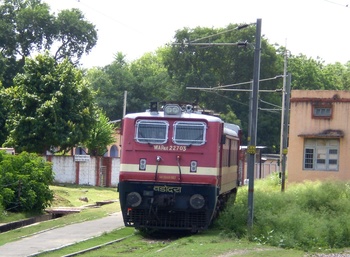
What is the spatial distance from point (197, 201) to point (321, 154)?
2410 centimetres

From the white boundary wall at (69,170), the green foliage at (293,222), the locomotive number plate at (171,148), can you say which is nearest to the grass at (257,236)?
the green foliage at (293,222)

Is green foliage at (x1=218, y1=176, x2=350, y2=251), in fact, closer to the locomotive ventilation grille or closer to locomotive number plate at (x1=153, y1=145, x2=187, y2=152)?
the locomotive ventilation grille

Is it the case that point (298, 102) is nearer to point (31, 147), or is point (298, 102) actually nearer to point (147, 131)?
point (31, 147)

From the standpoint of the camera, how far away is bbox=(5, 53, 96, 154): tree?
46.1m

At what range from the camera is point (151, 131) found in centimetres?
2112

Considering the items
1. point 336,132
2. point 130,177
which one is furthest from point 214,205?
point 336,132

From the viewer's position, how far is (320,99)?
42938 millimetres

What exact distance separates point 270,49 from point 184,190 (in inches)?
2019

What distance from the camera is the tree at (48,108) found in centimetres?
4606

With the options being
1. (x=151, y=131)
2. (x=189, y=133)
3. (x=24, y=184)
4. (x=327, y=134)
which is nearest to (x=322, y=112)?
(x=327, y=134)

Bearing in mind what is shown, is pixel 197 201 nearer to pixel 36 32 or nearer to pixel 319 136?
pixel 319 136

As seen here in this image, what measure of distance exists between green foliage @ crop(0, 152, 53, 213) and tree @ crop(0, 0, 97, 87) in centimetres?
3943

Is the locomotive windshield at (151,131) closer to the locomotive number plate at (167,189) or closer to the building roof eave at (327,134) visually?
the locomotive number plate at (167,189)

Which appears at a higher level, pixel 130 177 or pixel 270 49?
pixel 270 49
